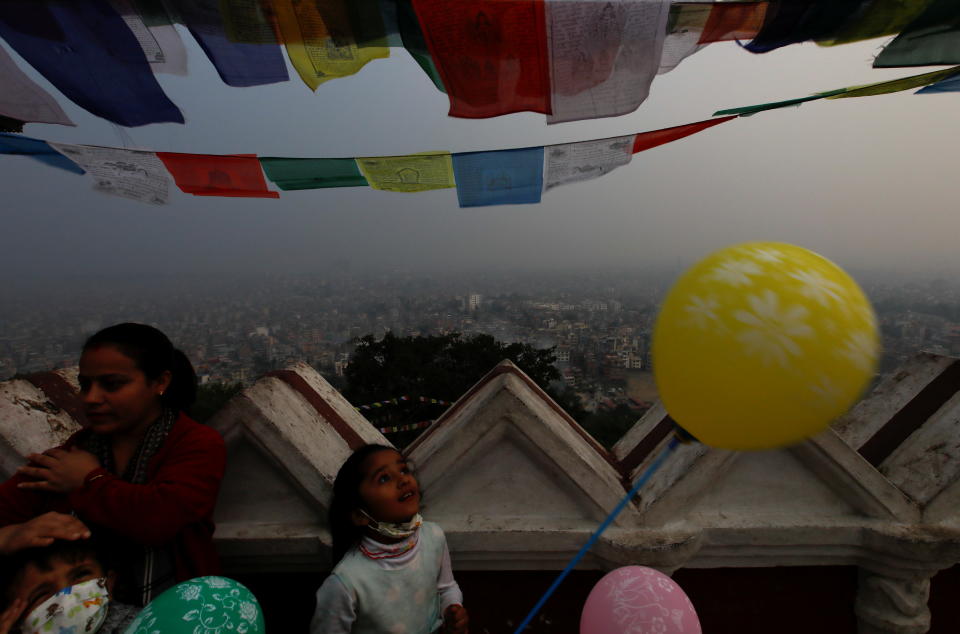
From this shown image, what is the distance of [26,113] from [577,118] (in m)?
2.93

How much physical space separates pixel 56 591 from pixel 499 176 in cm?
239

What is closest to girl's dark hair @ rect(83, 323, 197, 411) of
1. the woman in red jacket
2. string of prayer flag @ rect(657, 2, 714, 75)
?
the woman in red jacket

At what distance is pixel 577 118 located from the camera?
2.69m

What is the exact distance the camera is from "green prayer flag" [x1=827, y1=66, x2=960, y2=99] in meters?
2.38

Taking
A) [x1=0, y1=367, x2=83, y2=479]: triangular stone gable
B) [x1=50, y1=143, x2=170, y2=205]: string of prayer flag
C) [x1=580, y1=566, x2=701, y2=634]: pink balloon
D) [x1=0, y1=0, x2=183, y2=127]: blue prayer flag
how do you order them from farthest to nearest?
[x1=50, y1=143, x2=170, y2=205]: string of prayer flag
[x1=0, y1=0, x2=183, y2=127]: blue prayer flag
[x1=0, y1=367, x2=83, y2=479]: triangular stone gable
[x1=580, y1=566, x2=701, y2=634]: pink balloon

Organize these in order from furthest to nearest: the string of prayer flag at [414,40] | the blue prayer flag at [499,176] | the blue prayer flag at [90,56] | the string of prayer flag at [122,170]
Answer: the blue prayer flag at [499,176]
the string of prayer flag at [122,170]
the string of prayer flag at [414,40]
the blue prayer flag at [90,56]

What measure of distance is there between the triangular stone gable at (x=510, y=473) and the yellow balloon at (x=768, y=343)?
1.53 ft

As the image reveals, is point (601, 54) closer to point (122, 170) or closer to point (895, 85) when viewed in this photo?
point (895, 85)

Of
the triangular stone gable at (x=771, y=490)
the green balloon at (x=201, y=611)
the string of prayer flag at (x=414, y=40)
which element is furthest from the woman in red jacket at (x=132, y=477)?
the string of prayer flag at (x=414, y=40)

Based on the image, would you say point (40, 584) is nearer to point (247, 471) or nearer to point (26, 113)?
point (247, 471)

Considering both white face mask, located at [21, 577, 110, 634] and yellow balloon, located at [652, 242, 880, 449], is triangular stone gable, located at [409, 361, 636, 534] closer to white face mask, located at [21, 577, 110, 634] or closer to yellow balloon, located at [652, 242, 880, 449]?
yellow balloon, located at [652, 242, 880, 449]

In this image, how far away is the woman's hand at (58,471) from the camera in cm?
129

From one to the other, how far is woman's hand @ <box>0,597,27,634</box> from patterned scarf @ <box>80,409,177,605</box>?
10.2 inches

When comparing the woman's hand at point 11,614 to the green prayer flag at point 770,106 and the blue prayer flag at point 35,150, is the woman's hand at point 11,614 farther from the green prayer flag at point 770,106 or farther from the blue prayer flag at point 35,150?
the green prayer flag at point 770,106
